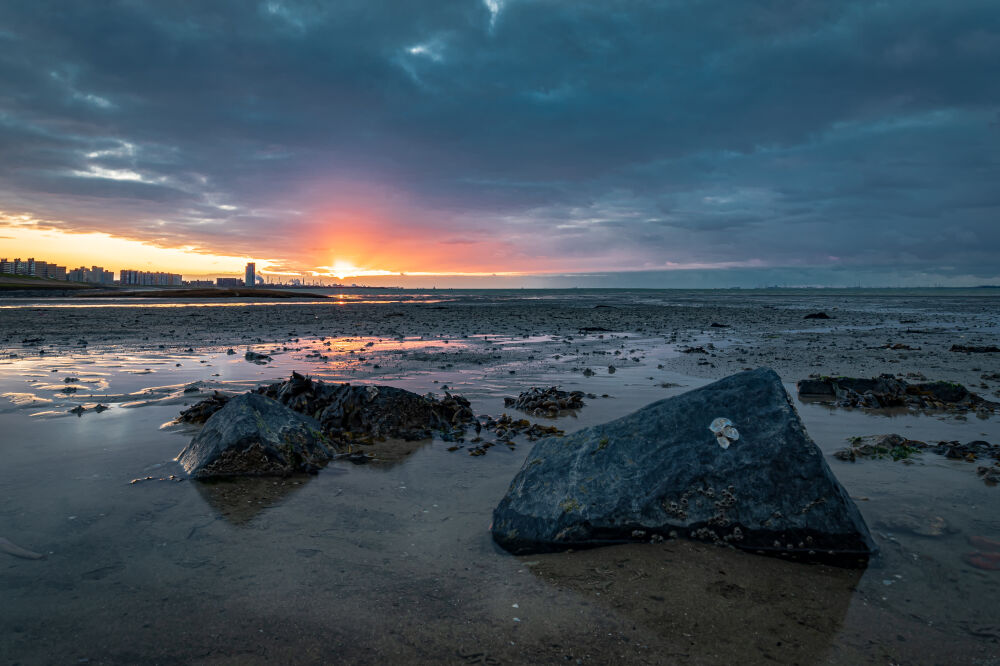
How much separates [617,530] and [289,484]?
3271mm

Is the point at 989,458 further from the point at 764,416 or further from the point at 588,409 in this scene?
the point at 588,409

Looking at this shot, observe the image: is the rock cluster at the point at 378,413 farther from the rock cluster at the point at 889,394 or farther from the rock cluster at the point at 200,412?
the rock cluster at the point at 889,394

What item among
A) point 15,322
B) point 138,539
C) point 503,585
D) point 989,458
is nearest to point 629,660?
A: point 503,585

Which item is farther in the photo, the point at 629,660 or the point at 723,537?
the point at 723,537

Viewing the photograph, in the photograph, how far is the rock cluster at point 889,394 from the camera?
8.44 metres

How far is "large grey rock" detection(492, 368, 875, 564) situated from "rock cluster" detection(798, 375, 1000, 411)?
5.67m

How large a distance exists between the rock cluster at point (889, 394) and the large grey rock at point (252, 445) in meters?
8.28

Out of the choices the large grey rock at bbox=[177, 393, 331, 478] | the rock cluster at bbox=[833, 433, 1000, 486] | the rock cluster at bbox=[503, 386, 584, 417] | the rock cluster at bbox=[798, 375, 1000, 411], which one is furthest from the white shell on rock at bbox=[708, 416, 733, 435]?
the rock cluster at bbox=[798, 375, 1000, 411]

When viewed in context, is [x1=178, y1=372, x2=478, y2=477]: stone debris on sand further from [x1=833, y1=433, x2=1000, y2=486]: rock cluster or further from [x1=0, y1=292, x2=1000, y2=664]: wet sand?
[x1=833, y1=433, x2=1000, y2=486]: rock cluster

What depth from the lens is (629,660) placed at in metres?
2.61

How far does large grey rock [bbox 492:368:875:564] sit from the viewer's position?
12.3 ft

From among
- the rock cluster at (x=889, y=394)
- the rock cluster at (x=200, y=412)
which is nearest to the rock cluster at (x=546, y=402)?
the rock cluster at (x=889, y=394)

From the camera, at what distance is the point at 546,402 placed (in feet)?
27.1

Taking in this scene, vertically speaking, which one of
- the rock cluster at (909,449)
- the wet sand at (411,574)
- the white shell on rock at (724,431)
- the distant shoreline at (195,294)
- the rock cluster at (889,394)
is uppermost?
the distant shoreline at (195,294)
